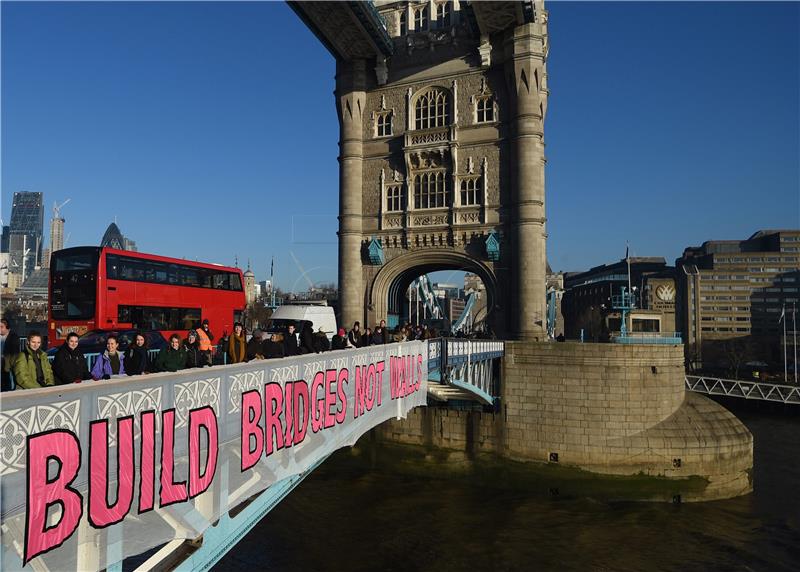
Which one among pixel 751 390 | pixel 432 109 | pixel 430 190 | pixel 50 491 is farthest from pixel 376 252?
pixel 751 390

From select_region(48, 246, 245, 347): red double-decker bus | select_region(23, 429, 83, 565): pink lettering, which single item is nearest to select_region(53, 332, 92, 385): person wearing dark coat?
select_region(23, 429, 83, 565): pink lettering

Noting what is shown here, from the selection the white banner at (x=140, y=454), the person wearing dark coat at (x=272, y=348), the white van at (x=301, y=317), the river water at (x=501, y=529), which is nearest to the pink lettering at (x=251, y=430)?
the white banner at (x=140, y=454)

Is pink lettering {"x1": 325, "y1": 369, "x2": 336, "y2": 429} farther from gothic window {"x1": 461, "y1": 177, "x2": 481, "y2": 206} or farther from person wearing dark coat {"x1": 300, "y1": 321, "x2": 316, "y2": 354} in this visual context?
gothic window {"x1": 461, "y1": 177, "x2": 481, "y2": 206}

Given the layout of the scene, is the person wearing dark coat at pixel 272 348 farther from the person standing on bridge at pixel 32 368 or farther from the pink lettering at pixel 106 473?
the pink lettering at pixel 106 473

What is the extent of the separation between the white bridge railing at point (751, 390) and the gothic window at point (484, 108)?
31964 mm

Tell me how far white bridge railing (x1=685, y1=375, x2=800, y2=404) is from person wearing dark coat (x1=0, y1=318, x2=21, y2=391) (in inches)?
2072

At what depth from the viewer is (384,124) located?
38.8 m

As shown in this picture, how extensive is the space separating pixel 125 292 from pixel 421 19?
28.7 m

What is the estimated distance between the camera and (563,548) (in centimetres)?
1998

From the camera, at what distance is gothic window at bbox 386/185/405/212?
125 feet

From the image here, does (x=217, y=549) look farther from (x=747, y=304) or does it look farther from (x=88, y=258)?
(x=747, y=304)

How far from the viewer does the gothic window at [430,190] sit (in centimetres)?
3747

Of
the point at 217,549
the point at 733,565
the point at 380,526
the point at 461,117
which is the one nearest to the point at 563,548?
the point at 733,565

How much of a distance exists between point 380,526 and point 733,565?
1274cm
